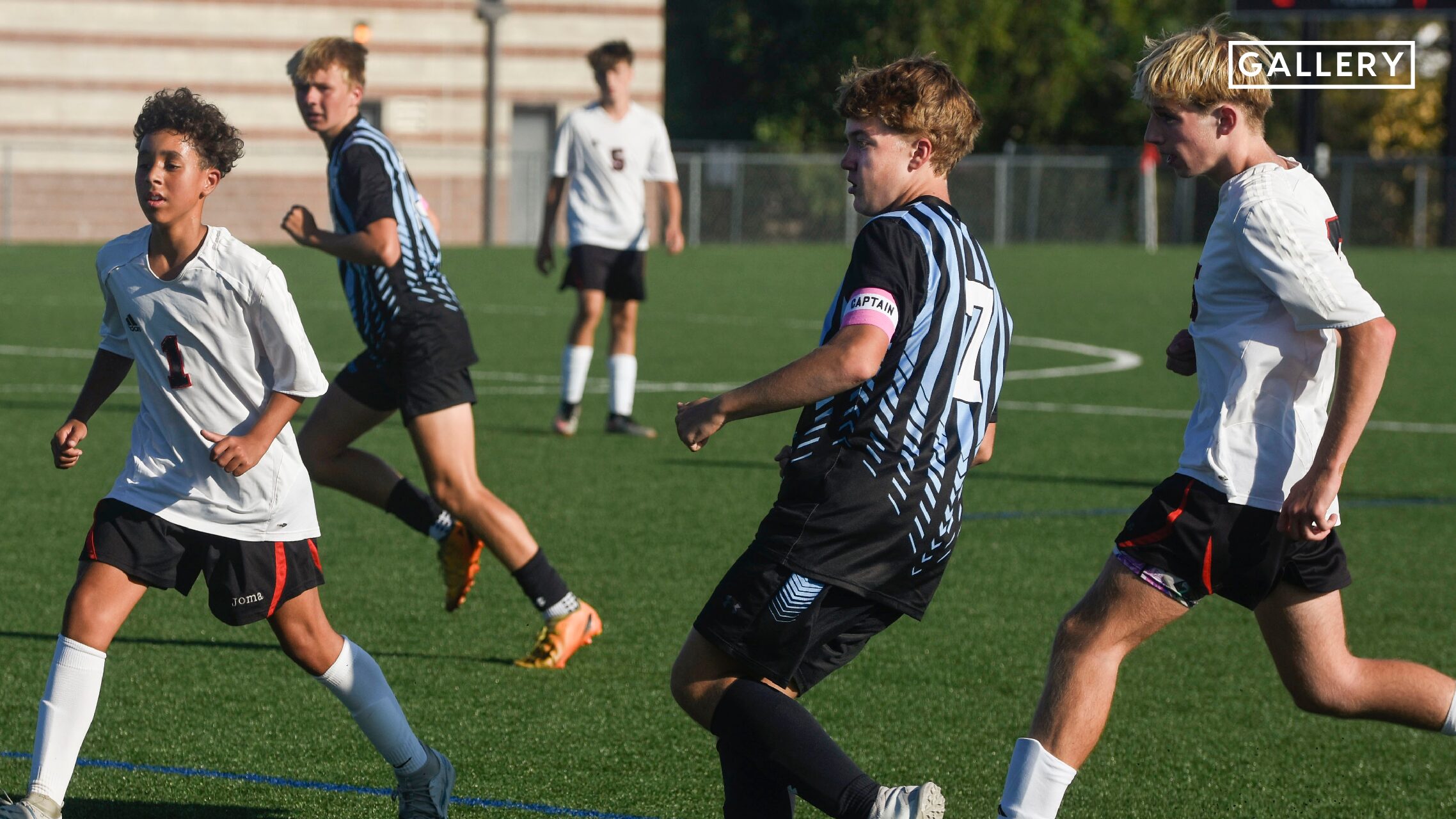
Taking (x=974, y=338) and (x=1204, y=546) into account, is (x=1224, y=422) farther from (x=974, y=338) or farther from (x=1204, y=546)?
(x=974, y=338)

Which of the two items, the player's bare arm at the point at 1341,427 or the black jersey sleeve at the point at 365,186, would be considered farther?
the black jersey sleeve at the point at 365,186

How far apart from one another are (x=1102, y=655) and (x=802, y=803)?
3.79 ft

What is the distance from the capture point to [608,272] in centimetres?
1149

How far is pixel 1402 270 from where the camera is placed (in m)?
31.4

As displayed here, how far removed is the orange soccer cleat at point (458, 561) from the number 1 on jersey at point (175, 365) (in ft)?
7.35

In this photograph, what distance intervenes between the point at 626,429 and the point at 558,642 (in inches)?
214

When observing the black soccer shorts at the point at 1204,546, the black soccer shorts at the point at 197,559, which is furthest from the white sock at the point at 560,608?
the black soccer shorts at the point at 1204,546

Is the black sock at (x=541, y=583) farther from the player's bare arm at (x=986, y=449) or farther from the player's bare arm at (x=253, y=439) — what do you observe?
the player's bare arm at (x=986, y=449)

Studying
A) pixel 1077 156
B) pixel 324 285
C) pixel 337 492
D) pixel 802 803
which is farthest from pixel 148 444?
pixel 1077 156

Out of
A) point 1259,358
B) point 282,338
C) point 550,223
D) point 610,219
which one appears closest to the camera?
point 1259,358

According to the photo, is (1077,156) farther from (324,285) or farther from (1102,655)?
(1102,655)

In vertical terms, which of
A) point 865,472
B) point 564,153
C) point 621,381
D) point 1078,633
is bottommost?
point 621,381

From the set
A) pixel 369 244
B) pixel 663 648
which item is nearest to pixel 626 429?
pixel 663 648

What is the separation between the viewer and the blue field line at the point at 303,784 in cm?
444
